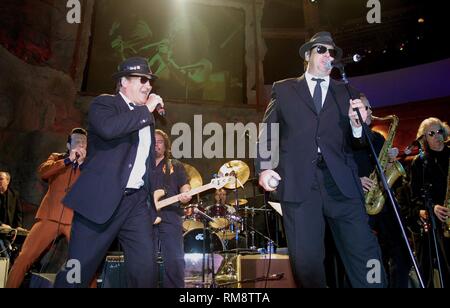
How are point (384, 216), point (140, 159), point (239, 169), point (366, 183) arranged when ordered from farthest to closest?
point (239, 169) → point (384, 216) → point (366, 183) → point (140, 159)

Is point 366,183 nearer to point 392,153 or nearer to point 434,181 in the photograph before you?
point 392,153

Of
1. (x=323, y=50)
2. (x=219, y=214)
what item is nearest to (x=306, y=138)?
(x=323, y=50)

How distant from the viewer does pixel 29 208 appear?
10.0 metres

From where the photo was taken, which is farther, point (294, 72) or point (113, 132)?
point (294, 72)

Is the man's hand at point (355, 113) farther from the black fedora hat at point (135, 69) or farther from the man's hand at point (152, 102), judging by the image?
the black fedora hat at point (135, 69)

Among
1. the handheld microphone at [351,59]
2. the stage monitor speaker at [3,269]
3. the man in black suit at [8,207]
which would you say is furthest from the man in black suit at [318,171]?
the man in black suit at [8,207]

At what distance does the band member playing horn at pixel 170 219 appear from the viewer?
19.5 ft

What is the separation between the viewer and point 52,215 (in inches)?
245

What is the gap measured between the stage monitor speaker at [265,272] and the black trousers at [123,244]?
92.0 inches

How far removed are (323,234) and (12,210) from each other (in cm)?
759

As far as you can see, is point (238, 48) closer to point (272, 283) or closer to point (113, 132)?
point (272, 283)

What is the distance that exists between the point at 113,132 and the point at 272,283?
10.5 ft

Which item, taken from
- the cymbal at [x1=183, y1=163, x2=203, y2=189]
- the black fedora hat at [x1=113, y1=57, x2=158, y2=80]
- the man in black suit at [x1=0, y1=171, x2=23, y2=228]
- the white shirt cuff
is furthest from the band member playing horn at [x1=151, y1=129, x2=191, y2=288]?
the man in black suit at [x1=0, y1=171, x2=23, y2=228]
